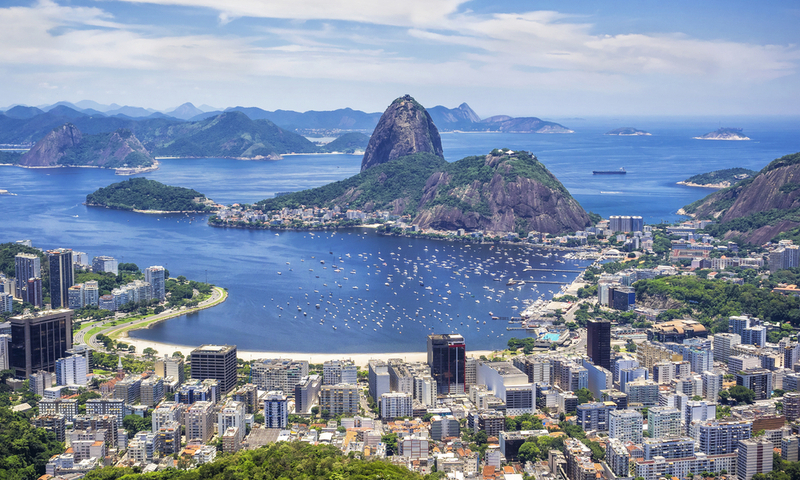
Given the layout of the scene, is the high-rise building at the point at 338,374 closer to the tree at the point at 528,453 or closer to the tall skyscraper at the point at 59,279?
the tree at the point at 528,453

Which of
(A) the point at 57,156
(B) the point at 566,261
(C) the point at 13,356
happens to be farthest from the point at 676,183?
(A) the point at 57,156

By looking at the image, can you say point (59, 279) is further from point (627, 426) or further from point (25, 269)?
point (627, 426)

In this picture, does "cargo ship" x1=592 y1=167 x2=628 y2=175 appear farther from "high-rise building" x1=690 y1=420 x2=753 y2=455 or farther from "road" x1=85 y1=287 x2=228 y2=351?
"high-rise building" x1=690 y1=420 x2=753 y2=455

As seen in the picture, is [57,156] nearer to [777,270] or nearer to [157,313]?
[157,313]

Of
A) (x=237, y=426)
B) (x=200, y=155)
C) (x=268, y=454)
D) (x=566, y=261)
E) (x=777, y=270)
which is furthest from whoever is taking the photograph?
(x=200, y=155)

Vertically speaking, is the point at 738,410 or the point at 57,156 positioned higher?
the point at 57,156

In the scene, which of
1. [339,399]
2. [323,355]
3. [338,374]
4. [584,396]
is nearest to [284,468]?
[339,399]
